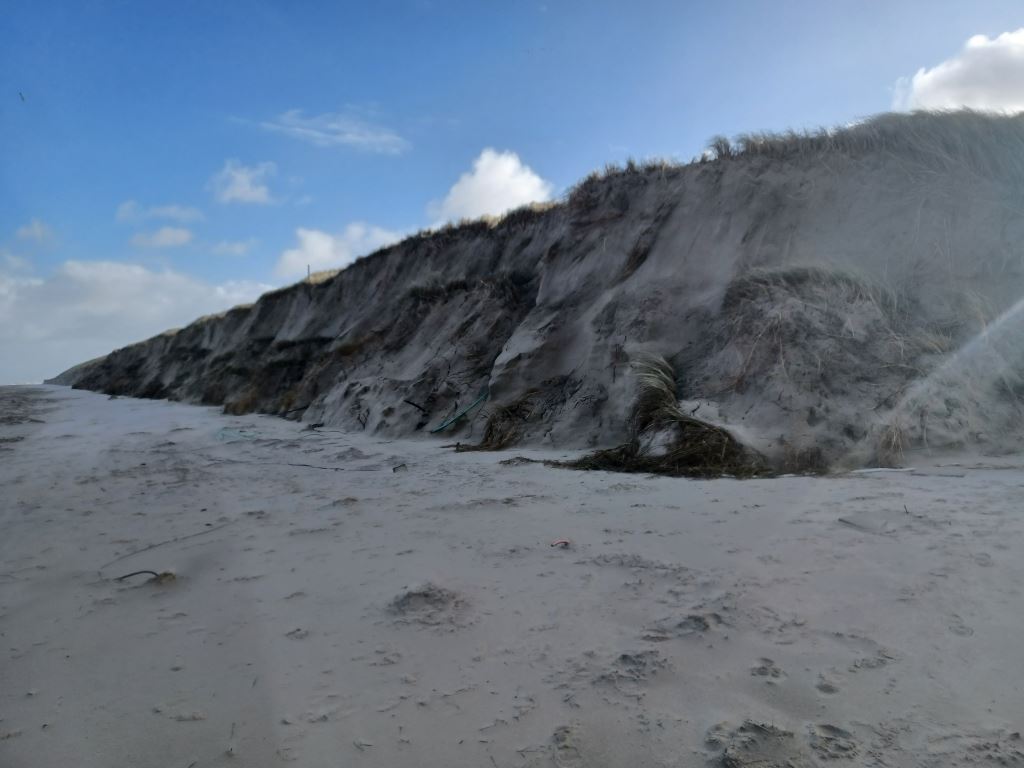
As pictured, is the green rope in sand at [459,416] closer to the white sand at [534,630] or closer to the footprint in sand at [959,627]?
the white sand at [534,630]

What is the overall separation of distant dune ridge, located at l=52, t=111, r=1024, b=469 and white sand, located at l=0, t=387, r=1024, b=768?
1554 mm

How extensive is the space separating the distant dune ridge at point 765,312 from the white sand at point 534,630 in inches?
61.2

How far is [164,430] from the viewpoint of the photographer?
10344mm

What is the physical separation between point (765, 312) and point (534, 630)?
18.6 ft

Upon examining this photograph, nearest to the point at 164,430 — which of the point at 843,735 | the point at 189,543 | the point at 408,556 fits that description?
the point at 189,543

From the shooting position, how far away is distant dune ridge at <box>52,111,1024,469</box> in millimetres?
5852

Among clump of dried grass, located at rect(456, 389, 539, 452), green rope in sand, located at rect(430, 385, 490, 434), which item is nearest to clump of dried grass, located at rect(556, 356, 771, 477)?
clump of dried grass, located at rect(456, 389, 539, 452)

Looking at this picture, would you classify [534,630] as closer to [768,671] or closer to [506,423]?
[768,671]

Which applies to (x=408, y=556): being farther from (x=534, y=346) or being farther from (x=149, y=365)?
(x=149, y=365)

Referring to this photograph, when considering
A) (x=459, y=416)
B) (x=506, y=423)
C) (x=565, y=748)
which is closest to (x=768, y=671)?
(x=565, y=748)

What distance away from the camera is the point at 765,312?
704cm

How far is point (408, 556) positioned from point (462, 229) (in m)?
13.5

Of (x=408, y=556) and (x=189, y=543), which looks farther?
(x=189, y=543)

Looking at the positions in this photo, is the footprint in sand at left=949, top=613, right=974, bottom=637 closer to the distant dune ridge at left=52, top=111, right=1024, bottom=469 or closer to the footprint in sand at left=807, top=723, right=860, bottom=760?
the footprint in sand at left=807, top=723, right=860, bottom=760
